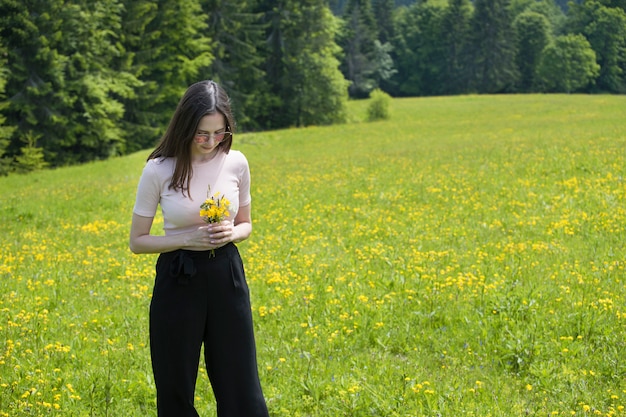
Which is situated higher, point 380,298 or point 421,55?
point 421,55

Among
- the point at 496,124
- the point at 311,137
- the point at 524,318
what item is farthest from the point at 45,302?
the point at 496,124

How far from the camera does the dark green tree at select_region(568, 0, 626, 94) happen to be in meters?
74.8

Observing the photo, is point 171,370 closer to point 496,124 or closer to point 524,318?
point 524,318

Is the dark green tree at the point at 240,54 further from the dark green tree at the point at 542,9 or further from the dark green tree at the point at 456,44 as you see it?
the dark green tree at the point at 542,9

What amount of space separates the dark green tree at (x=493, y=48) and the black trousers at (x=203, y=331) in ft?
259

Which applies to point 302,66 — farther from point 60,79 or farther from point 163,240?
point 163,240

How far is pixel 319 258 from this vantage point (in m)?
8.73

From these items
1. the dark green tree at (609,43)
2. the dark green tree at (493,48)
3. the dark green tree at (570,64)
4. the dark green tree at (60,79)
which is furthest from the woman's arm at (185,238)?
the dark green tree at (609,43)

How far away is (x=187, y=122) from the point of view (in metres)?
3.35

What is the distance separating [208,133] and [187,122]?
0.42ft

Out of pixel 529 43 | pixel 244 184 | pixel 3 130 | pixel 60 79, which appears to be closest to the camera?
pixel 244 184

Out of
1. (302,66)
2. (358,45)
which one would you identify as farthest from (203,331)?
(358,45)

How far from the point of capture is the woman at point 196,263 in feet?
11.0

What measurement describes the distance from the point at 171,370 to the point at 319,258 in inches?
208
